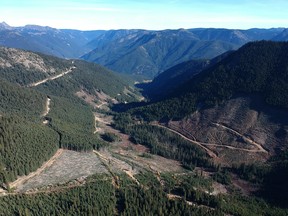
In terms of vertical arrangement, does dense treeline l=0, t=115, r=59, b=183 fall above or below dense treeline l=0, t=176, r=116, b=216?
above

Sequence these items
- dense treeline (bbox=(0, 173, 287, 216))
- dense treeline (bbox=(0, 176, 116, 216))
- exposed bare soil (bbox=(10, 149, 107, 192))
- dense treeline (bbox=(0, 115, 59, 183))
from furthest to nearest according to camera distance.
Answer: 1. dense treeline (bbox=(0, 115, 59, 183))
2. exposed bare soil (bbox=(10, 149, 107, 192))
3. dense treeline (bbox=(0, 173, 287, 216))
4. dense treeline (bbox=(0, 176, 116, 216))

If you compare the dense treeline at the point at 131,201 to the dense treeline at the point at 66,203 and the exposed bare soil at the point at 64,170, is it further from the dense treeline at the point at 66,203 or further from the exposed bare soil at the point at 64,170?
the exposed bare soil at the point at 64,170

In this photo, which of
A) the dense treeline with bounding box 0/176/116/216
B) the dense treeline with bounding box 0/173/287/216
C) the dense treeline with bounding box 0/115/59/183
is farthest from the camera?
the dense treeline with bounding box 0/115/59/183

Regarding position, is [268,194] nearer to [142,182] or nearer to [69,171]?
[142,182]

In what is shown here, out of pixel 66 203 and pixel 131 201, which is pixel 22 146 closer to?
pixel 66 203

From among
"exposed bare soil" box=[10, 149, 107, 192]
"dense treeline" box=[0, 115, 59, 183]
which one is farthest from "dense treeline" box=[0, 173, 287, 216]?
"dense treeline" box=[0, 115, 59, 183]

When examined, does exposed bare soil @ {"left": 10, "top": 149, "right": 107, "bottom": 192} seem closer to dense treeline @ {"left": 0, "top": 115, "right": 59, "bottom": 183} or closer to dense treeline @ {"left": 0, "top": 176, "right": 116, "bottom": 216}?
dense treeline @ {"left": 0, "top": 115, "right": 59, "bottom": 183}

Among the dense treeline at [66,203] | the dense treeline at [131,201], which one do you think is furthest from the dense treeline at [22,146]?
the dense treeline at [131,201]

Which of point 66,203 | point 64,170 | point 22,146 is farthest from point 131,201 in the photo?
point 22,146
